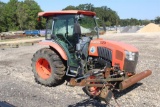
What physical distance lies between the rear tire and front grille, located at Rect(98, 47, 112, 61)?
129 cm

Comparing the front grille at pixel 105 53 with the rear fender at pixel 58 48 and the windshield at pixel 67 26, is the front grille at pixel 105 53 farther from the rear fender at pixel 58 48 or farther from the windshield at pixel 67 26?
the rear fender at pixel 58 48

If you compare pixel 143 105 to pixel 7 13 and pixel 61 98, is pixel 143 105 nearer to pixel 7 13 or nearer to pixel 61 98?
pixel 61 98

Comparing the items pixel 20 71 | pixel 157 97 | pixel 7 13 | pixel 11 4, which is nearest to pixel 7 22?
pixel 7 13

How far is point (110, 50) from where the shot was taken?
7.04m

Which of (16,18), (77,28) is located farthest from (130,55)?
(16,18)

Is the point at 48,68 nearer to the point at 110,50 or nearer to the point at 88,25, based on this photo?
the point at 88,25

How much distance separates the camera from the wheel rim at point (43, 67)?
8.49 metres

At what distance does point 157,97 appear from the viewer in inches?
261

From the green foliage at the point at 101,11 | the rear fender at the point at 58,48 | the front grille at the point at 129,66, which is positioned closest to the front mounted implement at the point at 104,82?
the front grille at the point at 129,66

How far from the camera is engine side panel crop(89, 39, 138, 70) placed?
688 centimetres

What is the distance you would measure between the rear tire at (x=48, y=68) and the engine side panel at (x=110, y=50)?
1076 millimetres

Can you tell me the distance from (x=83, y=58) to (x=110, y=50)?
857 mm

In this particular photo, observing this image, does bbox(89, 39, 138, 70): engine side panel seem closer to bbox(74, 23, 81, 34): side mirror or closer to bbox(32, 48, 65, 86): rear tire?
bbox(74, 23, 81, 34): side mirror

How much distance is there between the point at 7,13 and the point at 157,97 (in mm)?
74738
